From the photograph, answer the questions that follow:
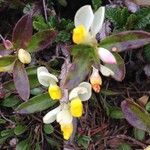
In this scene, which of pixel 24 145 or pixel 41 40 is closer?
pixel 41 40

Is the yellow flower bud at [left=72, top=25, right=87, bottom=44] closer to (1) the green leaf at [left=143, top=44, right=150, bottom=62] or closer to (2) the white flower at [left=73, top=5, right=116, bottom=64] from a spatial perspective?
(2) the white flower at [left=73, top=5, right=116, bottom=64]

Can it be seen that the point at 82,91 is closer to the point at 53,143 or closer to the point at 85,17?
the point at 85,17

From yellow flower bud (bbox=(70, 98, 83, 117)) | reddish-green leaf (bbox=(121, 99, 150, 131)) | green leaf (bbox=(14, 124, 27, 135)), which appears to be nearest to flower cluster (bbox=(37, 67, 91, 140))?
yellow flower bud (bbox=(70, 98, 83, 117))

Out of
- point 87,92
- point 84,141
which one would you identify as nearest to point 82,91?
point 87,92

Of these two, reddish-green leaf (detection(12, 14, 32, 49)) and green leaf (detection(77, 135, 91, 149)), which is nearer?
reddish-green leaf (detection(12, 14, 32, 49))

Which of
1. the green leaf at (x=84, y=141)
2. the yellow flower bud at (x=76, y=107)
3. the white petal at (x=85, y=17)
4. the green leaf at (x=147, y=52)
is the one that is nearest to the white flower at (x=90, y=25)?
the white petal at (x=85, y=17)

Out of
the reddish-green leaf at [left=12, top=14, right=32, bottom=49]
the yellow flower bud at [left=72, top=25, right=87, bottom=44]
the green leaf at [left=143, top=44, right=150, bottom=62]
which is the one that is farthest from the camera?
the green leaf at [left=143, top=44, right=150, bottom=62]
